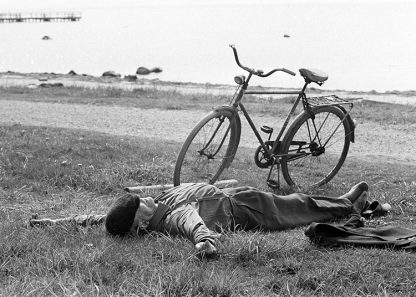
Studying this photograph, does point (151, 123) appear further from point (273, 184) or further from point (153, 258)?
point (153, 258)

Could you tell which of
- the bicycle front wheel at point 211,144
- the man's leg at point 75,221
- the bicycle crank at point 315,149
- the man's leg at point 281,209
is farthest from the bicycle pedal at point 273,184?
the man's leg at point 75,221

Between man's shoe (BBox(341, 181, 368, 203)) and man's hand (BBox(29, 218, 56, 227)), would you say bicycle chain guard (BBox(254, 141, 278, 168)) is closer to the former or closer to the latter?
man's shoe (BBox(341, 181, 368, 203))

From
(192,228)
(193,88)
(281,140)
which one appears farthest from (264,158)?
(193,88)

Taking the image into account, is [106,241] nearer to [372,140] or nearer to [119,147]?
[119,147]

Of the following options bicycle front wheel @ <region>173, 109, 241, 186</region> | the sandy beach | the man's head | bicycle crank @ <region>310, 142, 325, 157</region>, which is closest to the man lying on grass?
the man's head

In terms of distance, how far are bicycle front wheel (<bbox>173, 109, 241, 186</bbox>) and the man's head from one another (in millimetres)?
1516

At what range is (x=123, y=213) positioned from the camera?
4281 millimetres

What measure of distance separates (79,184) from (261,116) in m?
7.40

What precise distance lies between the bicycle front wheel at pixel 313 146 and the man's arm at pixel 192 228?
215 cm

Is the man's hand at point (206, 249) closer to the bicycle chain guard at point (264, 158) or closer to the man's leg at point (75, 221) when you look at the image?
A: the man's leg at point (75, 221)

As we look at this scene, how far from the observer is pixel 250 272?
3736 mm

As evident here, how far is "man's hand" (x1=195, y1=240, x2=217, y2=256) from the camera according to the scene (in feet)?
12.7

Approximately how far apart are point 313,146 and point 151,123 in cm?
612

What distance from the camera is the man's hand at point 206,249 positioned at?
3.87 meters
